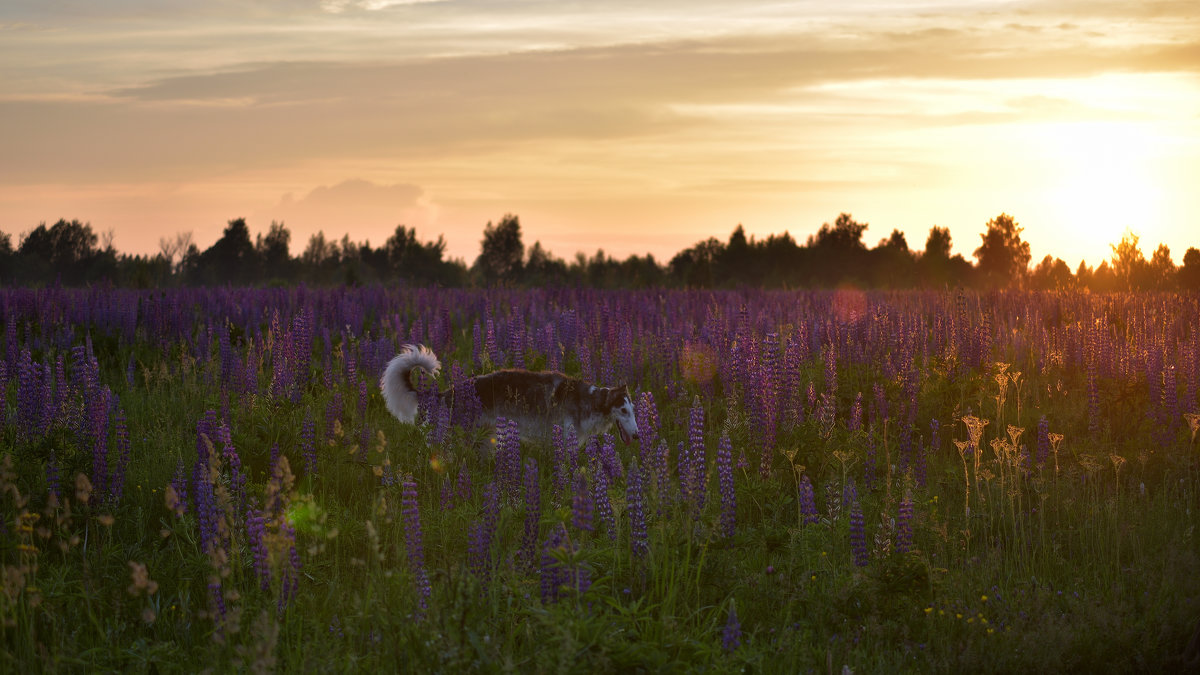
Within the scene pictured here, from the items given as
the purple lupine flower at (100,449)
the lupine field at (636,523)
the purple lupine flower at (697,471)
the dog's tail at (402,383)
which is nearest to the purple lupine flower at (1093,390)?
the lupine field at (636,523)

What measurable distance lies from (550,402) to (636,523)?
302 centimetres

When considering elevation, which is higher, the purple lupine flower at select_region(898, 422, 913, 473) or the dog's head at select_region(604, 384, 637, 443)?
the dog's head at select_region(604, 384, 637, 443)

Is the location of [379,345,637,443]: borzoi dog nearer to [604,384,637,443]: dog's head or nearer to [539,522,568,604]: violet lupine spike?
[604,384,637,443]: dog's head

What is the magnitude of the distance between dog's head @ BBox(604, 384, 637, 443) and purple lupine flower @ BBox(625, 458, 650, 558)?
2662 millimetres

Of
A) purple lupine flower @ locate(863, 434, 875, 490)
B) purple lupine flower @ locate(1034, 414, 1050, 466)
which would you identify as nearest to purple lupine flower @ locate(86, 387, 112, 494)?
purple lupine flower @ locate(863, 434, 875, 490)

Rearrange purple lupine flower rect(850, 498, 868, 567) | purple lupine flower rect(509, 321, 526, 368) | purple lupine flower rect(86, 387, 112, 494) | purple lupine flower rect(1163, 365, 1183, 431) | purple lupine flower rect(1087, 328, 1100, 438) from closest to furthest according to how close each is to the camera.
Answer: purple lupine flower rect(850, 498, 868, 567)
purple lupine flower rect(86, 387, 112, 494)
purple lupine flower rect(1163, 365, 1183, 431)
purple lupine flower rect(1087, 328, 1100, 438)
purple lupine flower rect(509, 321, 526, 368)

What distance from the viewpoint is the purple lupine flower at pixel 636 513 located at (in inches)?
173

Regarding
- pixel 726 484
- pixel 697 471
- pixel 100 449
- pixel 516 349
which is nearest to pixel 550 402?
pixel 697 471

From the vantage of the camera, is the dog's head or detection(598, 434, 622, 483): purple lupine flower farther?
the dog's head

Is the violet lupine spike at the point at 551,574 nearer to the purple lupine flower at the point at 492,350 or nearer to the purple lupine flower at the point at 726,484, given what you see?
the purple lupine flower at the point at 726,484

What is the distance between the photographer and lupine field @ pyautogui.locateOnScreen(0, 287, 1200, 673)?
397 cm

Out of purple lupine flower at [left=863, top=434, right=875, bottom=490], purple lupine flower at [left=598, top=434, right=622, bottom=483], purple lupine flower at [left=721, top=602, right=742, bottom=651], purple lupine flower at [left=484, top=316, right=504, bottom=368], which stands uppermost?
purple lupine flower at [left=484, top=316, right=504, bottom=368]

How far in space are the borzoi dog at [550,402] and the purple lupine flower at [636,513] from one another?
8.81 ft

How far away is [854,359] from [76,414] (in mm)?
7394
